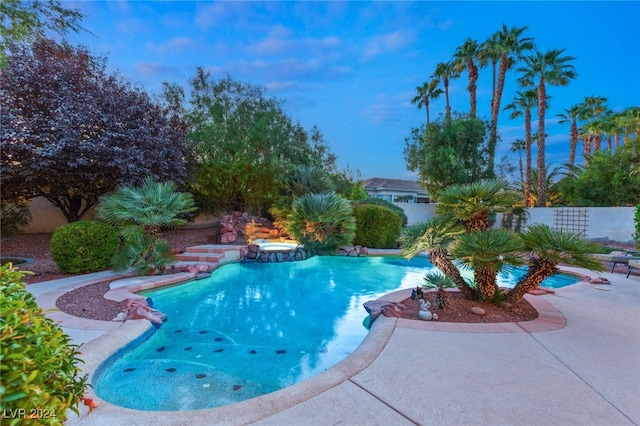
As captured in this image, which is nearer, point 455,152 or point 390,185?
point 455,152

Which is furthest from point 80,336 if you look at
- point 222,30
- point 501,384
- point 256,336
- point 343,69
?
point 343,69

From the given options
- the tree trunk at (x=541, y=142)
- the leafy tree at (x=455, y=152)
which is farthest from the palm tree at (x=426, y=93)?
the tree trunk at (x=541, y=142)

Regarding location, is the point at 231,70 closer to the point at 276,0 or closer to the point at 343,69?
the point at 343,69

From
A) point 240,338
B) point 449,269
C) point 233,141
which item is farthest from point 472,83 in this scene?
point 240,338

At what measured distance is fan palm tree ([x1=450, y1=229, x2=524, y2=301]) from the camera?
418 centimetres

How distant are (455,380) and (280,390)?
1530 millimetres

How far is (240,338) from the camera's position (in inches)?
183

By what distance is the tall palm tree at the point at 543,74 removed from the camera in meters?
17.2

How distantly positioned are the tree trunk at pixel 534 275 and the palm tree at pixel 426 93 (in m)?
23.8

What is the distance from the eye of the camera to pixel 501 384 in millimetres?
2686

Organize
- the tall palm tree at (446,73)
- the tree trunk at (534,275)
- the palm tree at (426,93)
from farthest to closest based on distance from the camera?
Result: the palm tree at (426,93), the tall palm tree at (446,73), the tree trunk at (534,275)

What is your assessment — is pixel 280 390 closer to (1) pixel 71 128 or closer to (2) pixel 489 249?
(2) pixel 489 249

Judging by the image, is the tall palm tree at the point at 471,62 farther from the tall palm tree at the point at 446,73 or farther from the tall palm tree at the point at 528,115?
→ the tall palm tree at the point at 528,115

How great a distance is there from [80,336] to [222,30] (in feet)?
23.9
